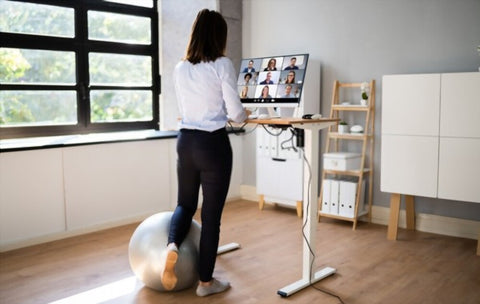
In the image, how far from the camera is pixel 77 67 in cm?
452

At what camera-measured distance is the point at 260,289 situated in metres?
3.10

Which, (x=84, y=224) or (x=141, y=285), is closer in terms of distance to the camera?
(x=141, y=285)

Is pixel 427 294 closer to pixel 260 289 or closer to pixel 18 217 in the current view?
pixel 260 289

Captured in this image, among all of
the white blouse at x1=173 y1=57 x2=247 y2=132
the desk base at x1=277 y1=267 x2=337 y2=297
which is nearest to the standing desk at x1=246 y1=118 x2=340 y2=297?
the desk base at x1=277 y1=267 x2=337 y2=297

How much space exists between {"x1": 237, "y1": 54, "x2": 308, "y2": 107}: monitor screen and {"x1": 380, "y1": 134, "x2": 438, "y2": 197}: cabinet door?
109 cm

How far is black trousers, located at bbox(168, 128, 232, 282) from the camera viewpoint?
2799 mm

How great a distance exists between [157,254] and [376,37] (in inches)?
110

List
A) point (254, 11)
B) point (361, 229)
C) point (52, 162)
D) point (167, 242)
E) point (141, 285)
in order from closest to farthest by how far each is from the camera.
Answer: point (167, 242) < point (141, 285) < point (52, 162) < point (361, 229) < point (254, 11)

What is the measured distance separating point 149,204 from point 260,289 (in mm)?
1972

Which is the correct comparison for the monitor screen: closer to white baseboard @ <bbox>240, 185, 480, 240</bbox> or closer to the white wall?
the white wall

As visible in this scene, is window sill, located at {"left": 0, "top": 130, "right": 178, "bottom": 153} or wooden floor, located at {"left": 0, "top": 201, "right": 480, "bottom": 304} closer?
wooden floor, located at {"left": 0, "top": 201, "right": 480, "bottom": 304}

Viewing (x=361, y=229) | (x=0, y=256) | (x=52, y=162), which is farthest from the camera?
(x=361, y=229)

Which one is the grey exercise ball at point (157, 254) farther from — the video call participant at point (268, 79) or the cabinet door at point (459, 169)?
the cabinet door at point (459, 169)

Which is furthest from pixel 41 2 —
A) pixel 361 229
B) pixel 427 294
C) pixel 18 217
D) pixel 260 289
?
pixel 427 294
